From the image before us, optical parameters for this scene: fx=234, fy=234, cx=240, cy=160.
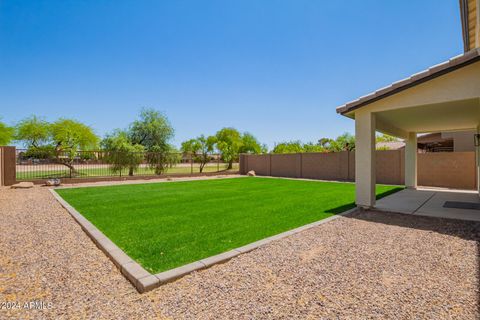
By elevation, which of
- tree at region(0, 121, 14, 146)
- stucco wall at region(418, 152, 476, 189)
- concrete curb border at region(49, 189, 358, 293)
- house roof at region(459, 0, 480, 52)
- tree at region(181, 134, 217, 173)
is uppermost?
house roof at region(459, 0, 480, 52)

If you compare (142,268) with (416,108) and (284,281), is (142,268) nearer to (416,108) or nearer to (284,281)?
(284,281)

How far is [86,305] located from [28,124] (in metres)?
24.2

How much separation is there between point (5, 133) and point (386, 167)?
30163 mm

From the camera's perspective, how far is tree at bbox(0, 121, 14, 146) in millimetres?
20344

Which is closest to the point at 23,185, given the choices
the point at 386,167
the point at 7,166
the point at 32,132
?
the point at 7,166

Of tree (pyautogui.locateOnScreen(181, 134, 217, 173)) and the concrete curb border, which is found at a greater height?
tree (pyautogui.locateOnScreen(181, 134, 217, 173))

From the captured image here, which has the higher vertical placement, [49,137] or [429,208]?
[49,137]

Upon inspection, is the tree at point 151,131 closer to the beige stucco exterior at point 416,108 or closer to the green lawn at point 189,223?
the green lawn at point 189,223

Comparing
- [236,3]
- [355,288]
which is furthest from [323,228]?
[236,3]

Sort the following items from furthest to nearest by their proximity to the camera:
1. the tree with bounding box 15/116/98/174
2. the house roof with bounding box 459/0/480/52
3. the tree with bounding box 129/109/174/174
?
1. the tree with bounding box 129/109/174/174
2. the tree with bounding box 15/116/98/174
3. the house roof with bounding box 459/0/480/52

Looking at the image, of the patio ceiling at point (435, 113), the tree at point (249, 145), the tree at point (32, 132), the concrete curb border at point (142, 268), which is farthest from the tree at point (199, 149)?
the concrete curb border at point (142, 268)

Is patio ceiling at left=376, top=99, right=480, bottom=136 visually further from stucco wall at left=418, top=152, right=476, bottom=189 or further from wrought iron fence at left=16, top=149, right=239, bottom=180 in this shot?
wrought iron fence at left=16, top=149, right=239, bottom=180

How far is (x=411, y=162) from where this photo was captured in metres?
11.9

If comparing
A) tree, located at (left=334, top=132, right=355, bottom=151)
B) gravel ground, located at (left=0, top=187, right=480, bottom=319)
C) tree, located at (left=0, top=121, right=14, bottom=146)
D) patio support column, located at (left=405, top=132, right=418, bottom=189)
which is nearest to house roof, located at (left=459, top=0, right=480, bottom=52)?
patio support column, located at (left=405, top=132, right=418, bottom=189)
